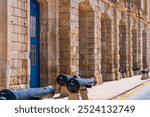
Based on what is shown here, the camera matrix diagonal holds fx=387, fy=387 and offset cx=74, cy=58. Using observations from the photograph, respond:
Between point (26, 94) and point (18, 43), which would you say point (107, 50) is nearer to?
point (18, 43)

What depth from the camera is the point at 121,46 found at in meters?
31.9

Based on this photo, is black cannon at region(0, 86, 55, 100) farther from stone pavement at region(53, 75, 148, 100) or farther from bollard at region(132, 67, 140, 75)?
bollard at region(132, 67, 140, 75)

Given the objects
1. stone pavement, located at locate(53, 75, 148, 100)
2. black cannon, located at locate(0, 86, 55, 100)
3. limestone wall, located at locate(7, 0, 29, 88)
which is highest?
limestone wall, located at locate(7, 0, 29, 88)

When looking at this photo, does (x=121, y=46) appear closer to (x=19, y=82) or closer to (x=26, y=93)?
(x=19, y=82)

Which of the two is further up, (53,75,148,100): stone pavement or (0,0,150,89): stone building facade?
(0,0,150,89): stone building facade

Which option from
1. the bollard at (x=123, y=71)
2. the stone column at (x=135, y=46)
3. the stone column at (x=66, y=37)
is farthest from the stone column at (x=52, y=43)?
the stone column at (x=135, y=46)

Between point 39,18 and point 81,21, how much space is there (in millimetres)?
5503

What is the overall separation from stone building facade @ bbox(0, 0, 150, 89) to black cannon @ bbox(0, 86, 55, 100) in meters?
2.15

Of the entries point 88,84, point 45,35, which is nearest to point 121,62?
point 45,35

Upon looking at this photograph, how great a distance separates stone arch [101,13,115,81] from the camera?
86.6ft

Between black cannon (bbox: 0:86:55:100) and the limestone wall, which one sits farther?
the limestone wall

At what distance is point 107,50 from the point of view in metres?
26.6

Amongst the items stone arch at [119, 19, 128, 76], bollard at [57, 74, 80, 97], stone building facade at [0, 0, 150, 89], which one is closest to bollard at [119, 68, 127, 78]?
stone arch at [119, 19, 128, 76]

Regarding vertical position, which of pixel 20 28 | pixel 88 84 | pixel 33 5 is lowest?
pixel 88 84
